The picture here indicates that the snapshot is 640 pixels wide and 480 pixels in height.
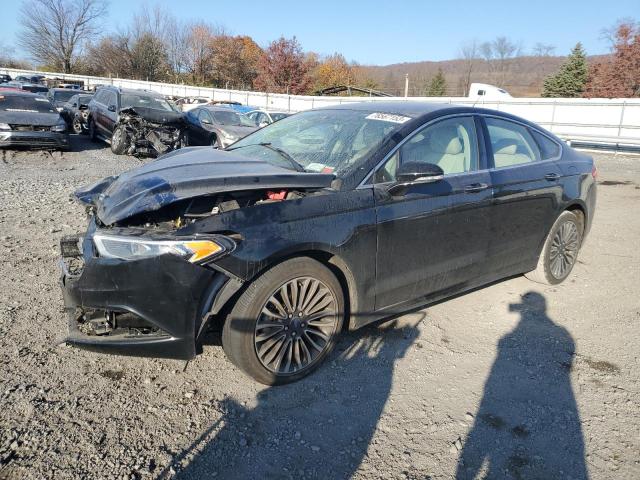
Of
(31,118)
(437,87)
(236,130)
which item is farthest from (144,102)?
(437,87)

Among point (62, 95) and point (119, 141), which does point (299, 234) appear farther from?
point (62, 95)

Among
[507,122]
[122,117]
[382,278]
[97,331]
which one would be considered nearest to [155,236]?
[97,331]

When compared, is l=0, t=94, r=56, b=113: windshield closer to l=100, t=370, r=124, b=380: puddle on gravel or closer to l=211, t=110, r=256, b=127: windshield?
l=211, t=110, r=256, b=127: windshield

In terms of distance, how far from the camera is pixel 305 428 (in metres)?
2.68

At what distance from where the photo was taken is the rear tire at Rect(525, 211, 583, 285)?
15.3ft

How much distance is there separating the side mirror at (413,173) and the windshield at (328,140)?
0.30 meters

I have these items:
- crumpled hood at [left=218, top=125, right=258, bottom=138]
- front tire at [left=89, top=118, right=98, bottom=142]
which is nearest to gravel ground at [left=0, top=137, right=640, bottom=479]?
crumpled hood at [left=218, top=125, right=258, bottom=138]

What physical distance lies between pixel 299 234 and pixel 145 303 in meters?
0.93

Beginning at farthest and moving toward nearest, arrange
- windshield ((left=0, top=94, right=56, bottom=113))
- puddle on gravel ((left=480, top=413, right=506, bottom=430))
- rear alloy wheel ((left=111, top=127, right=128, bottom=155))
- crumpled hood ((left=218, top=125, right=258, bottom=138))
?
crumpled hood ((left=218, top=125, right=258, bottom=138)) → rear alloy wheel ((left=111, top=127, right=128, bottom=155)) → windshield ((left=0, top=94, right=56, bottom=113)) → puddle on gravel ((left=480, top=413, right=506, bottom=430))

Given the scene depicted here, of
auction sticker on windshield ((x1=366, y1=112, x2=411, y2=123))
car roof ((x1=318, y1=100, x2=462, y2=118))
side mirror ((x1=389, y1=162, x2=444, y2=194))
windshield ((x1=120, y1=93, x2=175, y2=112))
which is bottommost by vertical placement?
side mirror ((x1=389, y1=162, x2=444, y2=194))

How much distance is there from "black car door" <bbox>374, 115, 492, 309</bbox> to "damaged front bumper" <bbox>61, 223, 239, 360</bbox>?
1.14 meters

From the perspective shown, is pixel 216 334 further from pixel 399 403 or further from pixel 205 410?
pixel 399 403

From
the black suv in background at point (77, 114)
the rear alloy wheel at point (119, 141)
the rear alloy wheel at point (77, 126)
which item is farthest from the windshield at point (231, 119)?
the rear alloy wheel at point (77, 126)

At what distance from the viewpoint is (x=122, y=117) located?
469 inches
